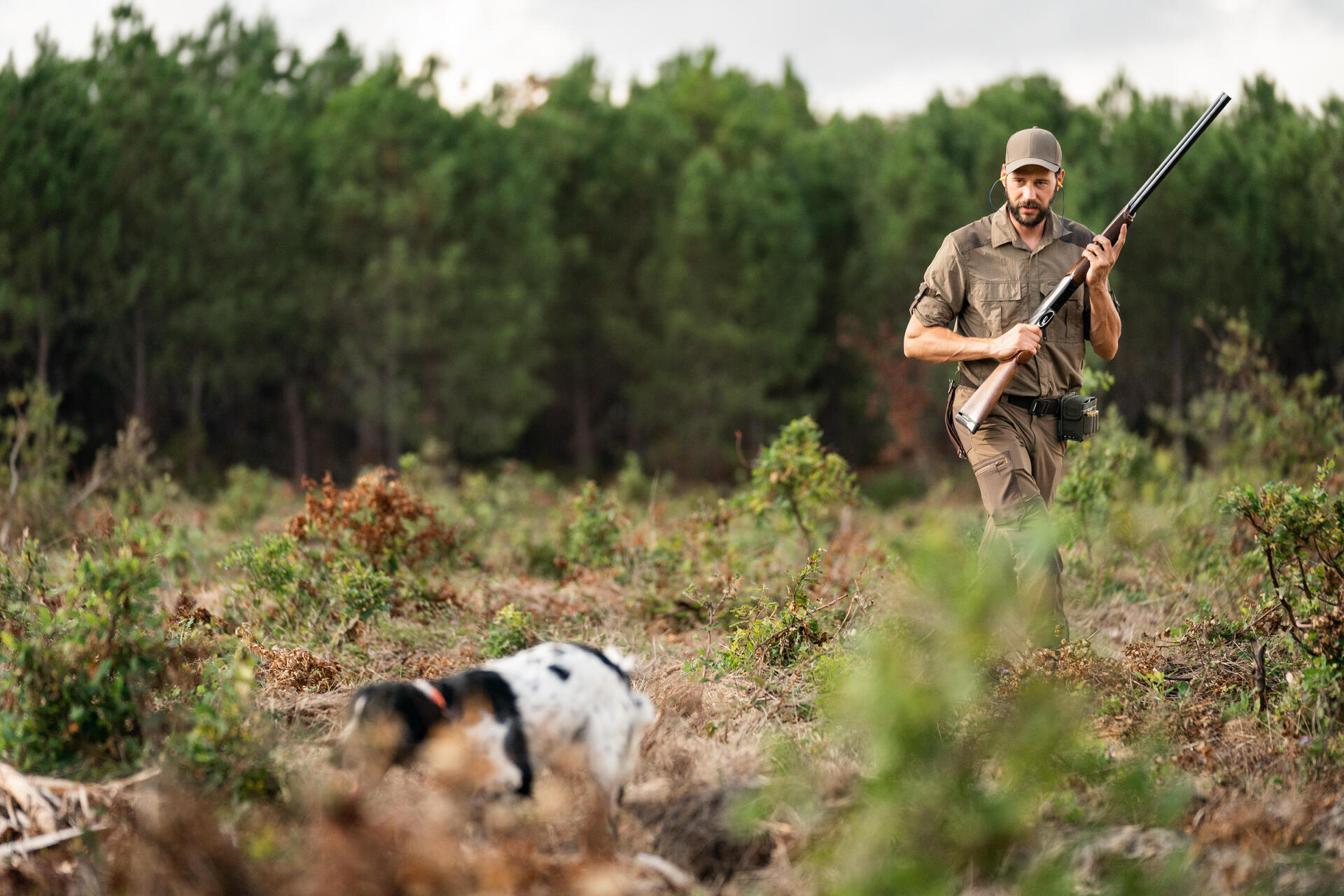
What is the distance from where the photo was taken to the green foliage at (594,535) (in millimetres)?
6496

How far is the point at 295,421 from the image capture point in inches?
699

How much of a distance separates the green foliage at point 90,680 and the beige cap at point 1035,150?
3220 mm

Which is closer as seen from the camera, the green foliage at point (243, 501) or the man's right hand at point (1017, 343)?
the man's right hand at point (1017, 343)

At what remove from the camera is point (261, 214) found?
53.3ft

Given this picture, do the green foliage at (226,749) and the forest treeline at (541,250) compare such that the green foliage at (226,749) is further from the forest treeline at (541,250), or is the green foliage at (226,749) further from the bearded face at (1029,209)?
the forest treeline at (541,250)

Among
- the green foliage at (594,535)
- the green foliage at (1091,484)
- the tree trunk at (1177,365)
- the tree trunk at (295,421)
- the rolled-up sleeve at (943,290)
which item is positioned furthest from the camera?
the tree trunk at (295,421)

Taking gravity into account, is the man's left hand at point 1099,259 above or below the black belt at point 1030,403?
above

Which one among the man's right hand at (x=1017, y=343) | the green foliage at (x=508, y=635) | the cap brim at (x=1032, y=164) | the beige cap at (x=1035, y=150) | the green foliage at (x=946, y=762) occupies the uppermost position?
the beige cap at (x=1035, y=150)

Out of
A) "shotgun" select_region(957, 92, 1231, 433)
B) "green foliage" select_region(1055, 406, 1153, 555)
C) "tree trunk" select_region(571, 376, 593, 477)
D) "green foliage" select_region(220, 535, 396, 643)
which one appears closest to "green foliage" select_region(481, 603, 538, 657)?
"green foliage" select_region(220, 535, 396, 643)

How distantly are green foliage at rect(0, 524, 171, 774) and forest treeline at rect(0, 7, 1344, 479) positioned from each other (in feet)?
35.4

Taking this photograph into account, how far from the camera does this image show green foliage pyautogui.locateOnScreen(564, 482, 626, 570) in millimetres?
6496

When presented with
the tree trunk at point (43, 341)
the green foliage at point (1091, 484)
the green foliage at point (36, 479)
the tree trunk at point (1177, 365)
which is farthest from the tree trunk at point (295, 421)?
the green foliage at point (1091, 484)

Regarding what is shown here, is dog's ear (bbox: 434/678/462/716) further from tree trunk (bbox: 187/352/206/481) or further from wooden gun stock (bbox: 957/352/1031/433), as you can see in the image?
tree trunk (bbox: 187/352/206/481)

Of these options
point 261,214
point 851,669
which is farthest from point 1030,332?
point 261,214
